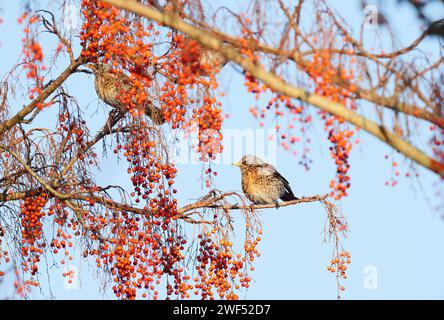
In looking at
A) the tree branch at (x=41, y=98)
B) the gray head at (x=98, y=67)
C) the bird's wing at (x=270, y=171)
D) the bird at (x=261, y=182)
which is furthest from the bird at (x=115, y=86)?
the bird's wing at (x=270, y=171)

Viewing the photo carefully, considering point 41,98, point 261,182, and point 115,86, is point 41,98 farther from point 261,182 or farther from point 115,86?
point 261,182

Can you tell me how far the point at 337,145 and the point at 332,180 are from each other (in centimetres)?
20

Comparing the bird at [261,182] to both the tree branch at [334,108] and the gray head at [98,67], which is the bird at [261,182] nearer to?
the gray head at [98,67]

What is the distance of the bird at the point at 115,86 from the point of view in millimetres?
6757

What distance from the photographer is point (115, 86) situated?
8.23m

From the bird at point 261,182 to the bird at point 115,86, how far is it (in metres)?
1.83

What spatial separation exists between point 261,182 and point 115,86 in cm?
218

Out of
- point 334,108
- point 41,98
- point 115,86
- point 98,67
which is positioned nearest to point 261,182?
point 115,86

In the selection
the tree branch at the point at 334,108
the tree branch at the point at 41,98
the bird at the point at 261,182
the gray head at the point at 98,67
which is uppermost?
the gray head at the point at 98,67

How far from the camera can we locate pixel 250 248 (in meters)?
7.05

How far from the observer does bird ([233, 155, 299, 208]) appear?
366 inches

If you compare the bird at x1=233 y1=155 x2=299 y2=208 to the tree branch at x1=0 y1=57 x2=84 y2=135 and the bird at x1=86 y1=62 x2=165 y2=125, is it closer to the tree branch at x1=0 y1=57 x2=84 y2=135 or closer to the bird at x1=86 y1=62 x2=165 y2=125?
the bird at x1=86 y1=62 x2=165 y2=125
